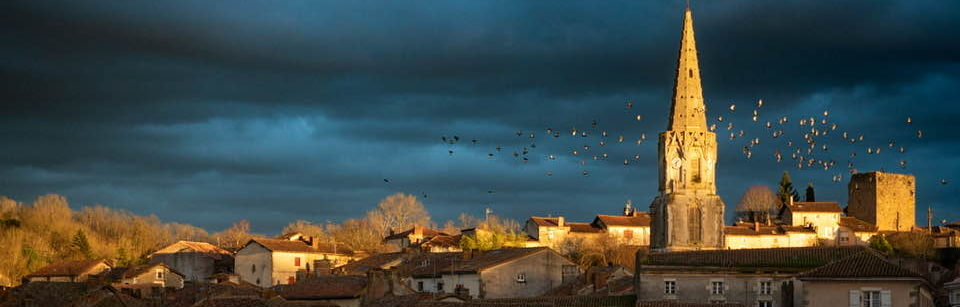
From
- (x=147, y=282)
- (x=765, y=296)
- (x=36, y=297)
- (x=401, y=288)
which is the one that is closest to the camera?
(x=765, y=296)

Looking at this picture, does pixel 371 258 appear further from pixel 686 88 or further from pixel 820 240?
pixel 820 240

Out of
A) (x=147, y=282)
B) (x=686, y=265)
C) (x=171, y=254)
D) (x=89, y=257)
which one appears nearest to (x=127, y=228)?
(x=89, y=257)

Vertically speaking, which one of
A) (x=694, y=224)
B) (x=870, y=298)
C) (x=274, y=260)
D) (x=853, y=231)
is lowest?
(x=870, y=298)

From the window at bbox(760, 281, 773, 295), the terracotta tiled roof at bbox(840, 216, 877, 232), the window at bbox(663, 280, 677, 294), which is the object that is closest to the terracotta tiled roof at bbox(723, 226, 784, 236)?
the terracotta tiled roof at bbox(840, 216, 877, 232)

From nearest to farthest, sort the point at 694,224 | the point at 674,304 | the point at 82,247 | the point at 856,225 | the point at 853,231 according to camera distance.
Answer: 1. the point at 674,304
2. the point at 694,224
3. the point at 82,247
4. the point at 853,231
5. the point at 856,225

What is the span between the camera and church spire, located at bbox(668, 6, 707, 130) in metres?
128

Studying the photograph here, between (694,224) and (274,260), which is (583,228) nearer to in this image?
(694,224)

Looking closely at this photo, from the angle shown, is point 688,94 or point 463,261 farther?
point 688,94

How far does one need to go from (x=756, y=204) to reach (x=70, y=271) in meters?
93.5

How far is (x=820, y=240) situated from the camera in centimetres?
15900

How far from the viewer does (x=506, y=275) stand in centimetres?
9238

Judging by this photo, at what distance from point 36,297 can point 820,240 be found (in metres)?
94.1

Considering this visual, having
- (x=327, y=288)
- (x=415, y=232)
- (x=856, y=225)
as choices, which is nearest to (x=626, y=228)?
(x=415, y=232)

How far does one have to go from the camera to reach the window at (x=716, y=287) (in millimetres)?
67562
